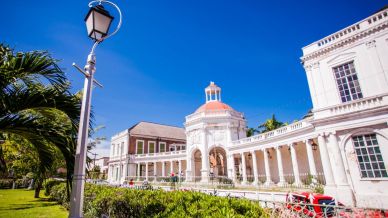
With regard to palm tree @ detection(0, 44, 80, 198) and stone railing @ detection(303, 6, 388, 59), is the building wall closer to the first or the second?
stone railing @ detection(303, 6, 388, 59)

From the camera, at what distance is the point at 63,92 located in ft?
14.5

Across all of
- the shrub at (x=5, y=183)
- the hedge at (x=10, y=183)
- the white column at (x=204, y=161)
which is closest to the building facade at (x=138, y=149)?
the white column at (x=204, y=161)

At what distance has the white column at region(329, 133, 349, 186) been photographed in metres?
13.6

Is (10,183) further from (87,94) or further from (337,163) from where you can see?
(337,163)

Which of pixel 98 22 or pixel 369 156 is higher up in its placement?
pixel 98 22

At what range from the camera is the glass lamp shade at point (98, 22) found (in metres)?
4.05

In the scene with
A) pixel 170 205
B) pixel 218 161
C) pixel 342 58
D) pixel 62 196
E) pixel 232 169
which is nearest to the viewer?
pixel 170 205

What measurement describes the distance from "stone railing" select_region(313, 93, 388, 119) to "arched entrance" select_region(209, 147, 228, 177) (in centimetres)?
1784

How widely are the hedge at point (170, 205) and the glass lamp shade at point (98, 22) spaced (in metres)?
3.87

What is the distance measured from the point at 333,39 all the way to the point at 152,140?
38.9 meters

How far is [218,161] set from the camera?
32.1m

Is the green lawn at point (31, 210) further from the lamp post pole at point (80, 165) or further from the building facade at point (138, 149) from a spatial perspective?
the building facade at point (138, 149)

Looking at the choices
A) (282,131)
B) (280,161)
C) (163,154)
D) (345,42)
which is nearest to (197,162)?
(163,154)

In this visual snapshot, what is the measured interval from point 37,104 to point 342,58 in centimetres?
1800
